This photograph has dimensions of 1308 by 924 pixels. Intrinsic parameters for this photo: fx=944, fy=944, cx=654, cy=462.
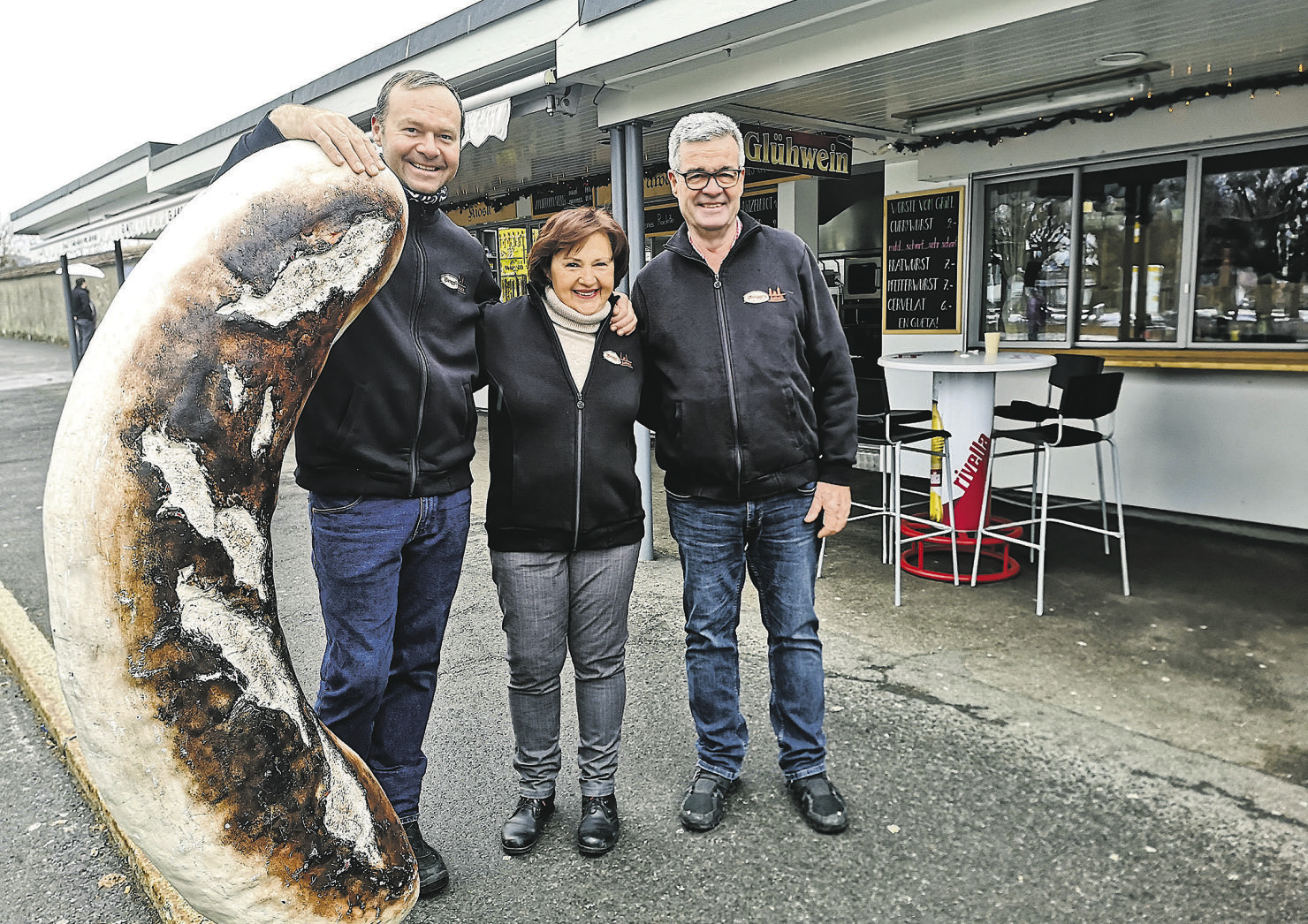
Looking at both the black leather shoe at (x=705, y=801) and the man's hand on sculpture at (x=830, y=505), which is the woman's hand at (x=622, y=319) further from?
the black leather shoe at (x=705, y=801)

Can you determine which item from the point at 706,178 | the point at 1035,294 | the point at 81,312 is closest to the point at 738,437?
the point at 706,178

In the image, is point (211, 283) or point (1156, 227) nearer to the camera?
point (211, 283)

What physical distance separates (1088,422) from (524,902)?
5.59 m

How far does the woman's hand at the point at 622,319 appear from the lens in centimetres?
274

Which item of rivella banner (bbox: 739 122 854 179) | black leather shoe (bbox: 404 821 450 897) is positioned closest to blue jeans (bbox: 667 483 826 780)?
black leather shoe (bbox: 404 821 450 897)

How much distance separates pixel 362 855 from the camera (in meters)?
1.99

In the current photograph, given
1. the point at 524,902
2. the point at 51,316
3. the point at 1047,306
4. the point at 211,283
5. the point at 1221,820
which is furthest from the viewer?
the point at 51,316

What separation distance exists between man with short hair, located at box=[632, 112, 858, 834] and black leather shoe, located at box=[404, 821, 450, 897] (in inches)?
30.1

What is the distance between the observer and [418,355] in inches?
93.3

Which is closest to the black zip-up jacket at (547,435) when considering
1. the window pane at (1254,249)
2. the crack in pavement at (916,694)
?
the crack in pavement at (916,694)

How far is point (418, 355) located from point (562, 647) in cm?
99

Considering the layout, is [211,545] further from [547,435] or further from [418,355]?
[547,435]

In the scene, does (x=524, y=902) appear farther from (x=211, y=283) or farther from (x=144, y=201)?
(x=144, y=201)

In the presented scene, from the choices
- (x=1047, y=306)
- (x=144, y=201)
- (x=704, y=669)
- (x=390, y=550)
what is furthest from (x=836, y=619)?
(x=144, y=201)
